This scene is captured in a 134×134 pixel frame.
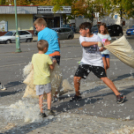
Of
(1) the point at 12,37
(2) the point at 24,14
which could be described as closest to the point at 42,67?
(1) the point at 12,37

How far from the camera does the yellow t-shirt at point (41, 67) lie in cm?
541

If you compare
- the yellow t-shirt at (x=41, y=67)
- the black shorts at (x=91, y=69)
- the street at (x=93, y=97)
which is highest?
the yellow t-shirt at (x=41, y=67)

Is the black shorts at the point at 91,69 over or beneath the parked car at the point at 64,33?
over

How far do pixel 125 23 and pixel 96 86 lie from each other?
218ft

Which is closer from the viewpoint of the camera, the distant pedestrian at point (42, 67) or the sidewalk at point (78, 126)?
the sidewalk at point (78, 126)

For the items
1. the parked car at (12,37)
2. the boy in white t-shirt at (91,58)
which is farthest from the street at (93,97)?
the parked car at (12,37)

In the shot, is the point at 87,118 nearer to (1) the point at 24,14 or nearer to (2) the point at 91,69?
(2) the point at 91,69

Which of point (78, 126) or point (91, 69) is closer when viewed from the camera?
point (78, 126)

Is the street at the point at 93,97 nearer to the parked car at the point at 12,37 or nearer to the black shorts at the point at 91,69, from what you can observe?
the black shorts at the point at 91,69

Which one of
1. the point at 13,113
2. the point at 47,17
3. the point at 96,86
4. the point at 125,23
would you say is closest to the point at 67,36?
the point at 47,17

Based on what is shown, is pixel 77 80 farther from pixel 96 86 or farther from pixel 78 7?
pixel 78 7

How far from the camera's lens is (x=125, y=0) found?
2811cm

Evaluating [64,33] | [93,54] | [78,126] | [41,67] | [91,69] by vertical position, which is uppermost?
[93,54]

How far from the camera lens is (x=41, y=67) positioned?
541 cm
